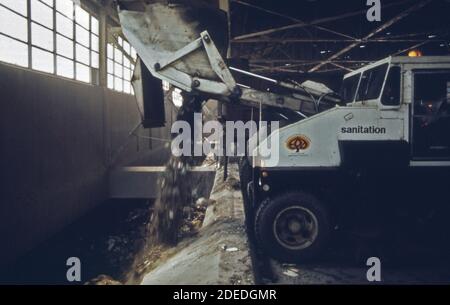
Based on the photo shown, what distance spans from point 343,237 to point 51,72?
7.65 meters

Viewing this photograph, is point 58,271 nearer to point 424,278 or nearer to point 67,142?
point 67,142

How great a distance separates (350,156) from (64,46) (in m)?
8.36

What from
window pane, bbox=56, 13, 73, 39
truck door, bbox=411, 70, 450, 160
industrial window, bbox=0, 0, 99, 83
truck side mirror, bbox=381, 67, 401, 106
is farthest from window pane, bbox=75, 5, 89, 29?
truck door, bbox=411, 70, 450, 160

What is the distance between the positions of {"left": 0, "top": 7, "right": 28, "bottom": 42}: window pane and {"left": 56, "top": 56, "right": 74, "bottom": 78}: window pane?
1.74 m

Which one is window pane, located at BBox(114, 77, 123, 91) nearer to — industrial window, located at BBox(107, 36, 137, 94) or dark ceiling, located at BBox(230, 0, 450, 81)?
industrial window, located at BBox(107, 36, 137, 94)

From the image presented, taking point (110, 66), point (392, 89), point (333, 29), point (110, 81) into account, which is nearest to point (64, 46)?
point (110, 81)

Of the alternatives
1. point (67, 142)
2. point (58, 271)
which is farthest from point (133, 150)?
point (58, 271)

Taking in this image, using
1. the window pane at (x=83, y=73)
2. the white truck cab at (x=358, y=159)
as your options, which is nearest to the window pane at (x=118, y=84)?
the window pane at (x=83, y=73)

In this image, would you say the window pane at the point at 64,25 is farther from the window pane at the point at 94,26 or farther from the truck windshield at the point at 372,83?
the truck windshield at the point at 372,83

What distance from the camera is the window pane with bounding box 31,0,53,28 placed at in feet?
29.1

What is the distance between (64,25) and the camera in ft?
35.2

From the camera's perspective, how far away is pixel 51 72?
9.91 metres

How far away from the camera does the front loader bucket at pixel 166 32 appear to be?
19.6 feet

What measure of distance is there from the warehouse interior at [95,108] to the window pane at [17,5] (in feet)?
0.13
